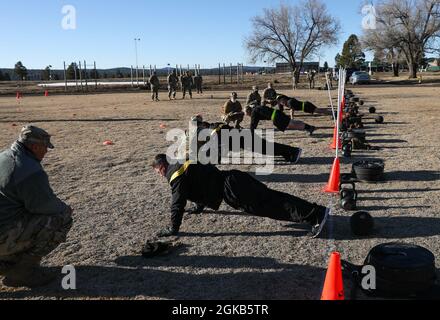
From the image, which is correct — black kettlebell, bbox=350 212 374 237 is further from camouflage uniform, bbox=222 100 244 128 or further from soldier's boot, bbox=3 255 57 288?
camouflage uniform, bbox=222 100 244 128

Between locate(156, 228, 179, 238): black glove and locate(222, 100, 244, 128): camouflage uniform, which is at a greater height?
locate(222, 100, 244, 128): camouflage uniform

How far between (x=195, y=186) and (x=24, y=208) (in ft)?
6.22

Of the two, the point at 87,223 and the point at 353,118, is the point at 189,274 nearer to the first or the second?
the point at 87,223

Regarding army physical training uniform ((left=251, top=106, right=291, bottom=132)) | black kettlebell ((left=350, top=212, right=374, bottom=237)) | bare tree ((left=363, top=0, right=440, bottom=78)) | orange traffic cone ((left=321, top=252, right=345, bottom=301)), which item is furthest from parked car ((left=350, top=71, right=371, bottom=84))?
orange traffic cone ((left=321, top=252, right=345, bottom=301))

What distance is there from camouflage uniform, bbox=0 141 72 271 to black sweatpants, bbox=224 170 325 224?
1920mm

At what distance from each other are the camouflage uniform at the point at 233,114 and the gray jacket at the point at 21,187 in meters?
8.75

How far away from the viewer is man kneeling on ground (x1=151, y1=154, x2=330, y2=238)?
5059 millimetres

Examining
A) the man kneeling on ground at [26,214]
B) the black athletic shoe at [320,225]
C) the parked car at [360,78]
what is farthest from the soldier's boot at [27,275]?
the parked car at [360,78]

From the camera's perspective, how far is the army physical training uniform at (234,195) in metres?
5.06

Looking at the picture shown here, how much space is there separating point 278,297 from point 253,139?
5.61m

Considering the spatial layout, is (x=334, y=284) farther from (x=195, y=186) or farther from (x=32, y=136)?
(x=32, y=136)

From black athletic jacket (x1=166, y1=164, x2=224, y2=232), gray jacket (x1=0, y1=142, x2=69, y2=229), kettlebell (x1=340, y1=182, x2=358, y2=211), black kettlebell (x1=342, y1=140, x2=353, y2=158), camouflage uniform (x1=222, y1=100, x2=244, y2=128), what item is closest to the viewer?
gray jacket (x1=0, y1=142, x2=69, y2=229)

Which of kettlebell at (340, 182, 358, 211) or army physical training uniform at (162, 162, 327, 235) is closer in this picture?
army physical training uniform at (162, 162, 327, 235)
